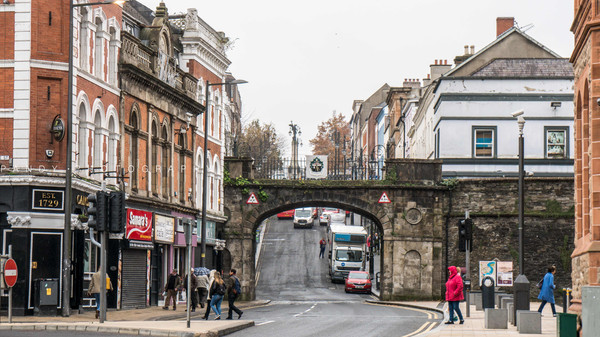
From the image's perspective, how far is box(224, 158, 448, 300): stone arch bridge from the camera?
5184 cm

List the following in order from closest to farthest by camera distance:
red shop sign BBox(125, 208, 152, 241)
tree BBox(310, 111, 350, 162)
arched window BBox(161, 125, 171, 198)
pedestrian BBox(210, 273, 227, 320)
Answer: pedestrian BBox(210, 273, 227, 320) < red shop sign BBox(125, 208, 152, 241) < arched window BBox(161, 125, 171, 198) < tree BBox(310, 111, 350, 162)

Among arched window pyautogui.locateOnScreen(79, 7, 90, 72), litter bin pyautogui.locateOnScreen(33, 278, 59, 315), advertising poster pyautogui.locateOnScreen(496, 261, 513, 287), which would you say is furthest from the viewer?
advertising poster pyautogui.locateOnScreen(496, 261, 513, 287)

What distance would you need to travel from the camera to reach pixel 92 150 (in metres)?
34.4

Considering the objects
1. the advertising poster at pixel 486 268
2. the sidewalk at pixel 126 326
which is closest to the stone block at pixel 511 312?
the sidewalk at pixel 126 326

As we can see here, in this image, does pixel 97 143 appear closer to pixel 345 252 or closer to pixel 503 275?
pixel 503 275

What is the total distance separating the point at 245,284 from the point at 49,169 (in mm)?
22959

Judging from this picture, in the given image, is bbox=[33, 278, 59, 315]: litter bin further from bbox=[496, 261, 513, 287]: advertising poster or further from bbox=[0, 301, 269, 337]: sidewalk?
bbox=[496, 261, 513, 287]: advertising poster

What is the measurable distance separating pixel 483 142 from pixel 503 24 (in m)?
12.9

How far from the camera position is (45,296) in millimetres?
29625

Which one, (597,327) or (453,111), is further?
(453,111)

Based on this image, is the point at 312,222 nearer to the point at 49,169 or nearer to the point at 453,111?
the point at 453,111

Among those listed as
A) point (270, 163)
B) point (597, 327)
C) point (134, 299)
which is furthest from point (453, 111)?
point (597, 327)

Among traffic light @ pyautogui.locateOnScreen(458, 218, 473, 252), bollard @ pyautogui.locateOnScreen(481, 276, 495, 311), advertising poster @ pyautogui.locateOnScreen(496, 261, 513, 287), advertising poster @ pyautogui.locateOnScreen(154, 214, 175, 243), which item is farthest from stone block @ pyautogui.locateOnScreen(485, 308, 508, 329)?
advertising poster @ pyautogui.locateOnScreen(496, 261, 513, 287)

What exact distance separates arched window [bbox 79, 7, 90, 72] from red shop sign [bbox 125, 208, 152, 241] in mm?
6203
